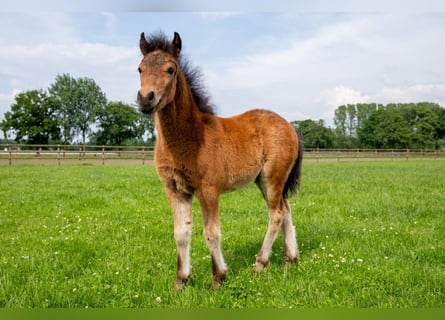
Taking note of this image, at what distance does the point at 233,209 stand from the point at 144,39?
472 cm

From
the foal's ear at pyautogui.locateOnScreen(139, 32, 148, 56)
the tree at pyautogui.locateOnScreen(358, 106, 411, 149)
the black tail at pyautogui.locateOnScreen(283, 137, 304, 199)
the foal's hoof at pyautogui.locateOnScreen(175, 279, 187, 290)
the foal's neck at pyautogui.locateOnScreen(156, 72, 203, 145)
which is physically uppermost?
the tree at pyautogui.locateOnScreen(358, 106, 411, 149)

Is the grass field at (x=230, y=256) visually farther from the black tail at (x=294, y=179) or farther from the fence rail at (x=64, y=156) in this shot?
the fence rail at (x=64, y=156)

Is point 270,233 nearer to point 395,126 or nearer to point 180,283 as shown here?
point 180,283

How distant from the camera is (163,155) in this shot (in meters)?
3.56

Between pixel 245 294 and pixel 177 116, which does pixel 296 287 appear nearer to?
pixel 245 294

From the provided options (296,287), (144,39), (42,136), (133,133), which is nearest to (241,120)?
(144,39)

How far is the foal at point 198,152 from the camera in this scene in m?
3.25

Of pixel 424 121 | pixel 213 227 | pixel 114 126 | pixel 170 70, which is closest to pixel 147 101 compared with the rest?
pixel 170 70

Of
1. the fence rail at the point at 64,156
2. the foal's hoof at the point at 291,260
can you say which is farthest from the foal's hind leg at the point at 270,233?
the fence rail at the point at 64,156

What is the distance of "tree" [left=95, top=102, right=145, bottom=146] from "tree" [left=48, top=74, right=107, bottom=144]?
1397mm

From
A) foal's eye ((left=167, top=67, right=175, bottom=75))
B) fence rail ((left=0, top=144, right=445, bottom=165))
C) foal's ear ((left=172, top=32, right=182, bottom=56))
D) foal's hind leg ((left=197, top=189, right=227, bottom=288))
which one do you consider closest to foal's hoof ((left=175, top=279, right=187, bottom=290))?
foal's hind leg ((left=197, top=189, right=227, bottom=288))

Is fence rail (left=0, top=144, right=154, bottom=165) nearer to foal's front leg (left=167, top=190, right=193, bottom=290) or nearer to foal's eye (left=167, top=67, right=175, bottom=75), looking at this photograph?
foal's front leg (left=167, top=190, right=193, bottom=290)

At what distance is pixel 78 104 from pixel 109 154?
1454cm

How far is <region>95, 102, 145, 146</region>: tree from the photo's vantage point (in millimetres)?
38728
